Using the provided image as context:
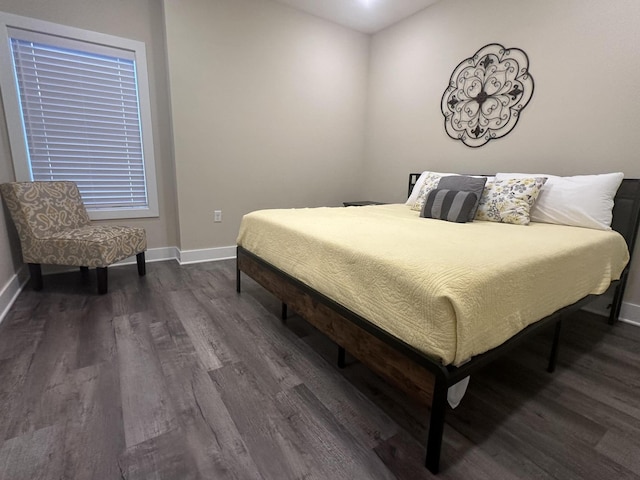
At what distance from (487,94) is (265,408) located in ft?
10.1

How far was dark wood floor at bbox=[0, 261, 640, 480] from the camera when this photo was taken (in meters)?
1.10

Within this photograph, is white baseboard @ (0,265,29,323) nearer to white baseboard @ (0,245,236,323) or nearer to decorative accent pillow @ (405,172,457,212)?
white baseboard @ (0,245,236,323)

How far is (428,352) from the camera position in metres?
1.05

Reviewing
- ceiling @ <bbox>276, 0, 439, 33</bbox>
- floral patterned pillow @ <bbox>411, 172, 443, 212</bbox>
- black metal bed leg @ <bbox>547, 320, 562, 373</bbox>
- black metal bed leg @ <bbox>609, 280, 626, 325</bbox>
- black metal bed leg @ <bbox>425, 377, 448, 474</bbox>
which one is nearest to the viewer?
black metal bed leg @ <bbox>425, 377, 448, 474</bbox>

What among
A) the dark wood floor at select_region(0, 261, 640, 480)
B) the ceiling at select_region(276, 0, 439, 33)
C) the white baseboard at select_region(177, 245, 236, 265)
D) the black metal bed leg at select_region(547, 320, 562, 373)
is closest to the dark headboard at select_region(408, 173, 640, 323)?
the dark wood floor at select_region(0, 261, 640, 480)

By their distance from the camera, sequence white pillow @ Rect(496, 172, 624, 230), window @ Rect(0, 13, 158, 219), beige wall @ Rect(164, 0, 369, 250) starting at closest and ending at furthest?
white pillow @ Rect(496, 172, 624, 230) → window @ Rect(0, 13, 158, 219) → beige wall @ Rect(164, 0, 369, 250)

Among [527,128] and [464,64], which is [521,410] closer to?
[527,128]

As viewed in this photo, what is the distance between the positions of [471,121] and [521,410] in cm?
253

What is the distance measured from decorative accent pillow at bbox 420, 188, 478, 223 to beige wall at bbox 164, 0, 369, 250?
6.24ft

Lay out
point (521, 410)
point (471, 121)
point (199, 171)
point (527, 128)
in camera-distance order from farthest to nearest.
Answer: point (199, 171) < point (471, 121) < point (527, 128) < point (521, 410)

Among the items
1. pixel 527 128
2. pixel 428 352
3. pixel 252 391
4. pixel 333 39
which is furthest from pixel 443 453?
pixel 333 39

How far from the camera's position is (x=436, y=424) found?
1050mm

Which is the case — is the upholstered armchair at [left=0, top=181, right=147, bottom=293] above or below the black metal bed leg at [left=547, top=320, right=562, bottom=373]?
above

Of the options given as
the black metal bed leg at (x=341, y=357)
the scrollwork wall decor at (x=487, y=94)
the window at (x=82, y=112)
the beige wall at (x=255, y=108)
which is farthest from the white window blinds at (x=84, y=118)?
the scrollwork wall decor at (x=487, y=94)
